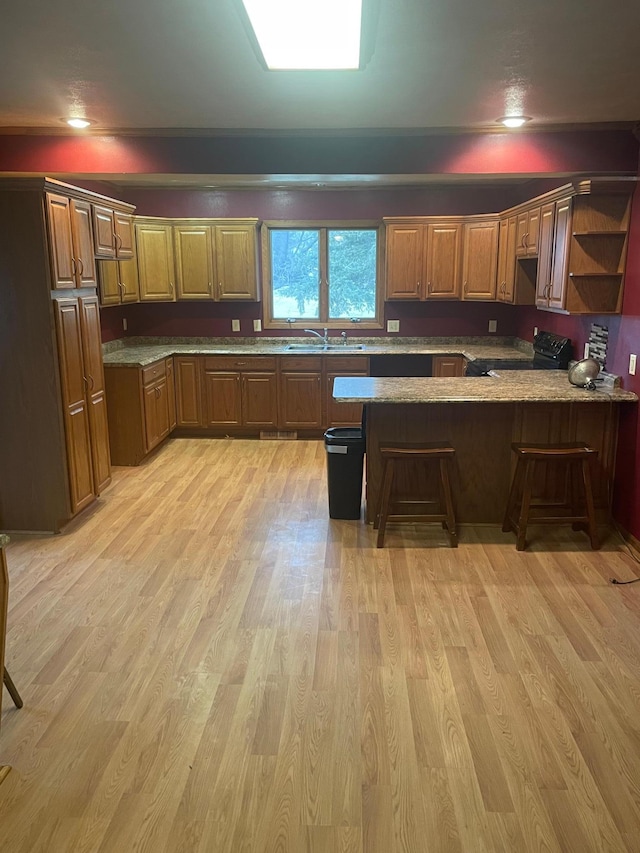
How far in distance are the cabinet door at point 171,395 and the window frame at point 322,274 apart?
3.86 ft

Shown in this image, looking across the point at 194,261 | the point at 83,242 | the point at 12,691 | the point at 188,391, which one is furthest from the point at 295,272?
the point at 12,691

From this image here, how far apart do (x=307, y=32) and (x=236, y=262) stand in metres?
4.35

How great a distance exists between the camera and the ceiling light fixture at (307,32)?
6.61 ft

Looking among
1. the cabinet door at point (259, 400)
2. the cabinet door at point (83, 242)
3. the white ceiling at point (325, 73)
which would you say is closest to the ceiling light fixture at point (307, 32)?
the white ceiling at point (325, 73)

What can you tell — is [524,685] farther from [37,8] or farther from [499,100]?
[37,8]

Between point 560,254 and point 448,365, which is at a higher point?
point 560,254

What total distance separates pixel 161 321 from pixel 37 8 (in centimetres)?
487

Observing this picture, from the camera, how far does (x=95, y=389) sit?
4.49m

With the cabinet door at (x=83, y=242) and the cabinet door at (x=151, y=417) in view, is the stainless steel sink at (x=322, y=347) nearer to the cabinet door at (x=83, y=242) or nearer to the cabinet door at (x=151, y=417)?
the cabinet door at (x=151, y=417)

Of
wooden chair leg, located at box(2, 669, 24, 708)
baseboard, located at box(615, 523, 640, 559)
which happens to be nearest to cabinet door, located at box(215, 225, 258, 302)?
baseboard, located at box(615, 523, 640, 559)

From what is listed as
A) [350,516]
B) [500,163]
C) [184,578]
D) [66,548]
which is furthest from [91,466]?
[500,163]

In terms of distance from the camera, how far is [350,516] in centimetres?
436

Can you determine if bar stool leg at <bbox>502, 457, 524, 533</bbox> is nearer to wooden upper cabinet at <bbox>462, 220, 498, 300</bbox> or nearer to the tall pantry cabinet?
wooden upper cabinet at <bbox>462, 220, 498, 300</bbox>

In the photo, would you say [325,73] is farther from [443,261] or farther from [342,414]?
[342,414]
